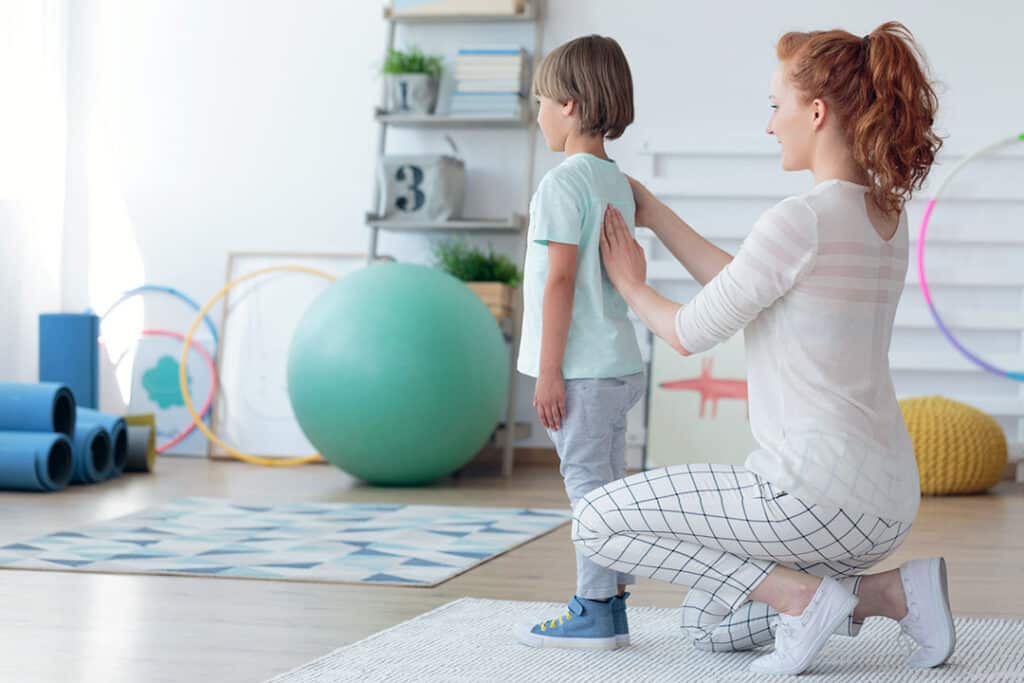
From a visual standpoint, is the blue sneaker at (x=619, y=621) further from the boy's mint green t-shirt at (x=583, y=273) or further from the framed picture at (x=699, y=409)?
the framed picture at (x=699, y=409)

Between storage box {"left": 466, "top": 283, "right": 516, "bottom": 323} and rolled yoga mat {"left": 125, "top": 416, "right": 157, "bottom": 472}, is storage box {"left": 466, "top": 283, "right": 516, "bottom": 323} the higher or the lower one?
the higher one

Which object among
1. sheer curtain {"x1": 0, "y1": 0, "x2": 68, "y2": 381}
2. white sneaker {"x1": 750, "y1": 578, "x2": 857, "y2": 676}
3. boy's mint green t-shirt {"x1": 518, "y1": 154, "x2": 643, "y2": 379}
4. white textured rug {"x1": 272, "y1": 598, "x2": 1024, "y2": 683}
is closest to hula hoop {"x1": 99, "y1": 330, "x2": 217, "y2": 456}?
sheer curtain {"x1": 0, "y1": 0, "x2": 68, "y2": 381}

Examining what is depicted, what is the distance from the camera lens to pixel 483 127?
5.09 metres

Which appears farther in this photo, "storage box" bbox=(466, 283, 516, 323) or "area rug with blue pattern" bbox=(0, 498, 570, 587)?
"storage box" bbox=(466, 283, 516, 323)

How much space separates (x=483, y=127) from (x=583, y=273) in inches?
124

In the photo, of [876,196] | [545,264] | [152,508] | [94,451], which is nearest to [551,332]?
[545,264]

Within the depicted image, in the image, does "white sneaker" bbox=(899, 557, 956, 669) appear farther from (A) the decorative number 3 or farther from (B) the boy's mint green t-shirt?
(A) the decorative number 3

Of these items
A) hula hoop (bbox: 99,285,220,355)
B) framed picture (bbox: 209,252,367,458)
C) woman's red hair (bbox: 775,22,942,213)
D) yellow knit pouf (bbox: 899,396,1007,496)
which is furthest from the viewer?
hula hoop (bbox: 99,285,220,355)

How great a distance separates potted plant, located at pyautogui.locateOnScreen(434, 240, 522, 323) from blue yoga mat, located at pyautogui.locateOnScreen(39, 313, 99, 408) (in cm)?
138

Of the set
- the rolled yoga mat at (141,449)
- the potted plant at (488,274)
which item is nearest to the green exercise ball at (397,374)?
the potted plant at (488,274)

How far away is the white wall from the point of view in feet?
15.9

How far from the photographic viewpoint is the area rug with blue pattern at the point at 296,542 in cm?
276

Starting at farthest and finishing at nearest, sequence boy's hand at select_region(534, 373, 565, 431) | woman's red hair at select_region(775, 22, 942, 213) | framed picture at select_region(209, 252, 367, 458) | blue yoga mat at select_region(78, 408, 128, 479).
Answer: framed picture at select_region(209, 252, 367, 458) < blue yoga mat at select_region(78, 408, 128, 479) < boy's hand at select_region(534, 373, 565, 431) < woman's red hair at select_region(775, 22, 942, 213)

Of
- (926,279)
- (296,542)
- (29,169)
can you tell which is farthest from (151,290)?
(926,279)
